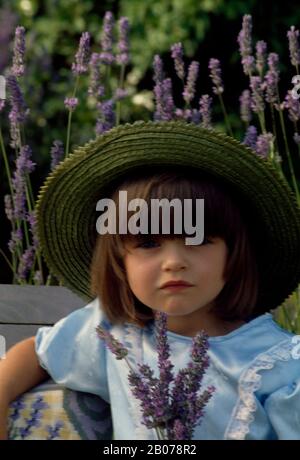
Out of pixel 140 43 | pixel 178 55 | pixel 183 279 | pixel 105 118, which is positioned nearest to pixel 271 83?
pixel 178 55

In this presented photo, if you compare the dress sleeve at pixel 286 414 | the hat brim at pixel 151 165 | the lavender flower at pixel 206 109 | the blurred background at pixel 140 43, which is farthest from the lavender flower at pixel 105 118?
the blurred background at pixel 140 43

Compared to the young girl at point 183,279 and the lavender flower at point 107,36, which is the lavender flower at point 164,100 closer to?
the lavender flower at point 107,36

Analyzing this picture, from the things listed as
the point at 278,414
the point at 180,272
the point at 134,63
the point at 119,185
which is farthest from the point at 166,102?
the point at 134,63

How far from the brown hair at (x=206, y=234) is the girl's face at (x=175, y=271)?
27 millimetres

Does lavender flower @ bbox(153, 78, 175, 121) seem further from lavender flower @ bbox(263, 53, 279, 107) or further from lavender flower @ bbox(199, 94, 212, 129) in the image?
lavender flower @ bbox(263, 53, 279, 107)

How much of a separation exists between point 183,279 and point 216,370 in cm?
21

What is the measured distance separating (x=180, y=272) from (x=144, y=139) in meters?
0.28

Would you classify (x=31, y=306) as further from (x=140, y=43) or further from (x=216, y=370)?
(x=140, y=43)

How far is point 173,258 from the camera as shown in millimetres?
2297

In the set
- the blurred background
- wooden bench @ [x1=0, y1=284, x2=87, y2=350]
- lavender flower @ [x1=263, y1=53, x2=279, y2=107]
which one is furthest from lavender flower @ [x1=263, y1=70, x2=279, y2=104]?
the blurred background

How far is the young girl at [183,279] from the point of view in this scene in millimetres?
2320

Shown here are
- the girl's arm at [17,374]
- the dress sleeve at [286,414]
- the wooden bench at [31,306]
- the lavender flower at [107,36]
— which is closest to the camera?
the dress sleeve at [286,414]

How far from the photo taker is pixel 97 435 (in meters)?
2.46

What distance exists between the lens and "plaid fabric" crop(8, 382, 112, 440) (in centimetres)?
245
